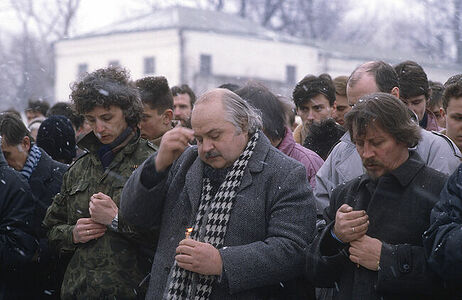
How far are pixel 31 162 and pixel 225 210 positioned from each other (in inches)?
95.9

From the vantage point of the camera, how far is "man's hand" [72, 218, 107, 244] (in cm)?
427

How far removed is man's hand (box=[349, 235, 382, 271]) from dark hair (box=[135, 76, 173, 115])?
261 centimetres

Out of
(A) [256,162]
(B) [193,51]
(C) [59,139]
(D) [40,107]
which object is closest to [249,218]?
(A) [256,162]

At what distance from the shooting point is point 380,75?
476 cm

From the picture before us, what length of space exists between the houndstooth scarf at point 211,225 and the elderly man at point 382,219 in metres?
0.50

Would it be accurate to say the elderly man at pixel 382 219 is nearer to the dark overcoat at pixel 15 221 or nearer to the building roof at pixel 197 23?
the dark overcoat at pixel 15 221

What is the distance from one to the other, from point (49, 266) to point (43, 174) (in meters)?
0.72

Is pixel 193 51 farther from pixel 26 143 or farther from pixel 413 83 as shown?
pixel 413 83

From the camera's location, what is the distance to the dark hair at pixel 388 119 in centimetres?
364

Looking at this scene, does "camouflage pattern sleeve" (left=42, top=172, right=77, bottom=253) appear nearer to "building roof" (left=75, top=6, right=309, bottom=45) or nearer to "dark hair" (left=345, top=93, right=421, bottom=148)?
"dark hair" (left=345, top=93, right=421, bottom=148)

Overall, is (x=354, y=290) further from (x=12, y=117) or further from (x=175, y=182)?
(x=12, y=117)

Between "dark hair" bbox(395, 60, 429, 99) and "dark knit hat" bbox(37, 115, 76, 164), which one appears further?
"dark knit hat" bbox(37, 115, 76, 164)

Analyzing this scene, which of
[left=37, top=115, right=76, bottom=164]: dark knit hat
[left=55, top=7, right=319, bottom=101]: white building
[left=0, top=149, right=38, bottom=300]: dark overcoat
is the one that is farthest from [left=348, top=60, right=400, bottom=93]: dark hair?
[left=55, top=7, right=319, bottom=101]: white building

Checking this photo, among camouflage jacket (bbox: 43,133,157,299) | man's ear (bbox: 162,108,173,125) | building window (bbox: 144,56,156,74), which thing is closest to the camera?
camouflage jacket (bbox: 43,133,157,299)
